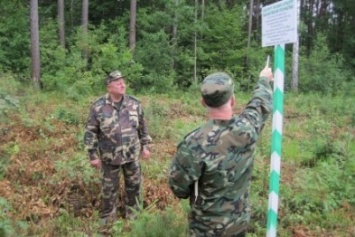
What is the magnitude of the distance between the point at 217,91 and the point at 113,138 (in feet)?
10.3

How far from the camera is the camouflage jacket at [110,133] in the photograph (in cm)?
581

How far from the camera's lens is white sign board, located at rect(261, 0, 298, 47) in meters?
3.64

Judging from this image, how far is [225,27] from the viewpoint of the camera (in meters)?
29.8

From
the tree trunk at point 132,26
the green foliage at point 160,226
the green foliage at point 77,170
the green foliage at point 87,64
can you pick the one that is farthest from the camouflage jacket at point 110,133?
the tree trunk at point 132,26

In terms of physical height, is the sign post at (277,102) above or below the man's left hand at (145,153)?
above

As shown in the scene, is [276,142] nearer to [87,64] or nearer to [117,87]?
[117,87]

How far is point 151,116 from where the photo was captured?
11.6 metres

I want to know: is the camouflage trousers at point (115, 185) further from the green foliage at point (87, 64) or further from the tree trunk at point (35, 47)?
the tree trunk at point (35, 47)

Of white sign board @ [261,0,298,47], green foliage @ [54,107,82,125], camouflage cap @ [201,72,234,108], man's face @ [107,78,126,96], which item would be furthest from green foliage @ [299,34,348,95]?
camouflage cap @ [201,72,234,108]

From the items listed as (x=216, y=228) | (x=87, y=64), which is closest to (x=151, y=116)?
(x=216, y=228)

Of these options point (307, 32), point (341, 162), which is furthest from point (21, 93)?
point (307, 32)

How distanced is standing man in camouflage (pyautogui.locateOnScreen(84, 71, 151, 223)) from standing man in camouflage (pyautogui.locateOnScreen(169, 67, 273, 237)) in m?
2.72

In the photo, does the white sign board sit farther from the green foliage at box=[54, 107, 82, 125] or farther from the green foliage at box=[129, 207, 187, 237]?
the green foliage at box=[54, 107, 82, 125]

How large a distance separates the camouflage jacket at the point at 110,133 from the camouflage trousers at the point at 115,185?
0.14 meters
